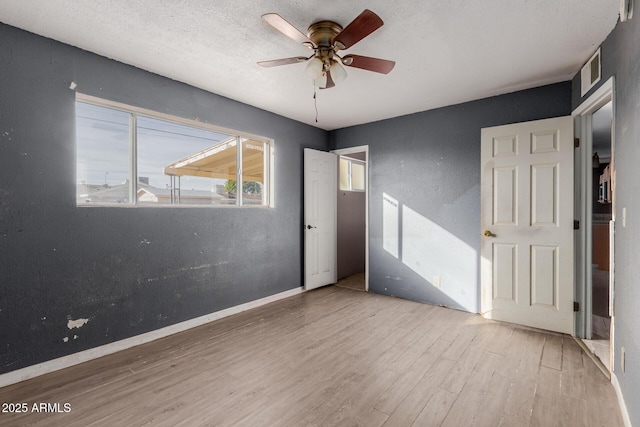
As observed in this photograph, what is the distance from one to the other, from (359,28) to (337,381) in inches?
95.3

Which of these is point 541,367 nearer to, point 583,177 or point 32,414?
point 583,177

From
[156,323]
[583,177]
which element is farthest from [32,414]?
[583,177]

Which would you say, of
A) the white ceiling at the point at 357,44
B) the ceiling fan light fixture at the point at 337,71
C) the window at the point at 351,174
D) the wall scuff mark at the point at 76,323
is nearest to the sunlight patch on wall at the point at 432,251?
the window at the point at 351,174

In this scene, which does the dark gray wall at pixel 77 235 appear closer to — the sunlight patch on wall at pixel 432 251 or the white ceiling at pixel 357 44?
the white ceiling at pixel 357 44

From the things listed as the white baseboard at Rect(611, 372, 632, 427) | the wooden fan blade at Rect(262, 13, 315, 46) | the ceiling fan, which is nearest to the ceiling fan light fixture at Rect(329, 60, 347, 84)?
the ceiling fan

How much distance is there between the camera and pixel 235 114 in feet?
12.1

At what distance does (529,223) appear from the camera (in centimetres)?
317

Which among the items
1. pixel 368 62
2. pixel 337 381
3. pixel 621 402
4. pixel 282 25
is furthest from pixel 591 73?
pixel 337 381

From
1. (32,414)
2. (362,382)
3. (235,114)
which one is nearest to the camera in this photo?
(32,414)

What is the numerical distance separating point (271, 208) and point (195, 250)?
121cm

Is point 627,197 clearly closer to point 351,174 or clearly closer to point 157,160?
point 157,160

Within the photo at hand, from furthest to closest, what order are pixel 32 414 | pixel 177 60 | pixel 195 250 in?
pixel 195 250 < pixel 177 60 < pixel 32 414

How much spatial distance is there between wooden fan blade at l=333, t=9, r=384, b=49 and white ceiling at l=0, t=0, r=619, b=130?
0.22m

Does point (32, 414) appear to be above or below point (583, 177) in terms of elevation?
below
